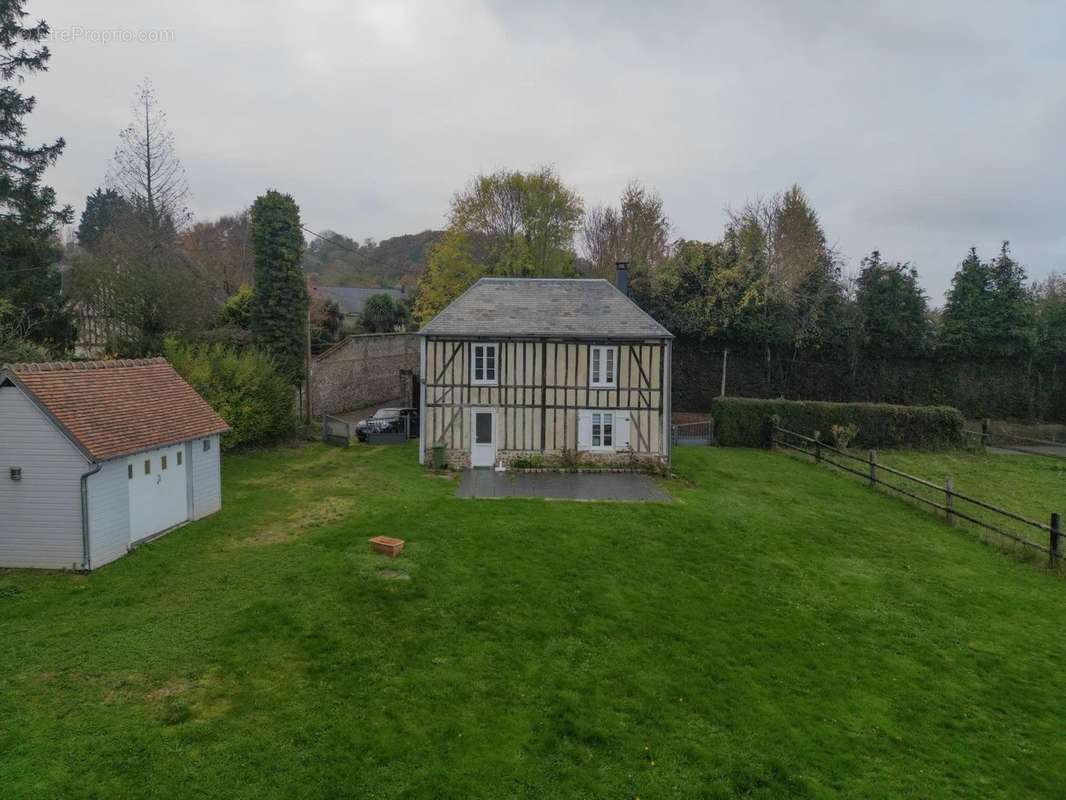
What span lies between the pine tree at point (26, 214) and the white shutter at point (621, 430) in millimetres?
19284

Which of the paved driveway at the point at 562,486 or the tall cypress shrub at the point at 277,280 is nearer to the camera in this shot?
the paved driveway at the point at 562,486

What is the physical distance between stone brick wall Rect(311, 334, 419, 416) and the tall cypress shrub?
9.86ft

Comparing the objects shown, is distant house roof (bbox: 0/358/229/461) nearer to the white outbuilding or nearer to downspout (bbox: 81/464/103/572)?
the white outbuilding

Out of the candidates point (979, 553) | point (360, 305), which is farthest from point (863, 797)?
point (360, 305)

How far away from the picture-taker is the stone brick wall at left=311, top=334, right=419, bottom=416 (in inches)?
1134

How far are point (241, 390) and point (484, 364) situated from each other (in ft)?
27.1

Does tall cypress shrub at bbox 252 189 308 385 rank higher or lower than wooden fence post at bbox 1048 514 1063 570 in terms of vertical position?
higher

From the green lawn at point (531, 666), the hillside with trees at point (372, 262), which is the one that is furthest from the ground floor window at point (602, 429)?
the hillside with trees at point (372, 262)

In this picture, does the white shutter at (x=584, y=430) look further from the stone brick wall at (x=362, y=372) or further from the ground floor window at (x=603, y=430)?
the stone brick wall at (x=362, y=372)

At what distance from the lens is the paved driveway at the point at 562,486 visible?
54.9ft

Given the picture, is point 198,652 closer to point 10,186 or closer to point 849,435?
point 10,186

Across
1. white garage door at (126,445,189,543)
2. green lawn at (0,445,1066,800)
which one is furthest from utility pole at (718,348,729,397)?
white garage door at (126,445,189,543)

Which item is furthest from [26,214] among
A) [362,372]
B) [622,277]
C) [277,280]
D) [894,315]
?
[894,315]

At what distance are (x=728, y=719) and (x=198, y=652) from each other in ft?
22.6
